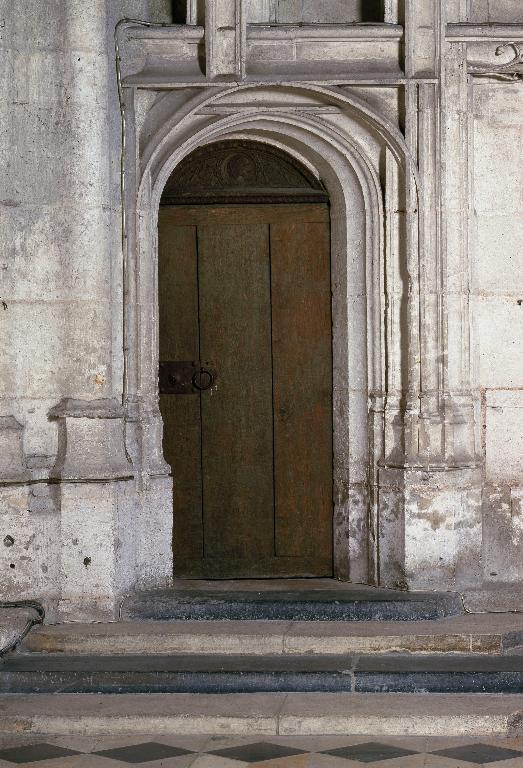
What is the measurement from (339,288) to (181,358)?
1.05m

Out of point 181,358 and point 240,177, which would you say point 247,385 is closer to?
point 181,358

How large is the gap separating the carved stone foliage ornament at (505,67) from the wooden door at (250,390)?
4.05 ft

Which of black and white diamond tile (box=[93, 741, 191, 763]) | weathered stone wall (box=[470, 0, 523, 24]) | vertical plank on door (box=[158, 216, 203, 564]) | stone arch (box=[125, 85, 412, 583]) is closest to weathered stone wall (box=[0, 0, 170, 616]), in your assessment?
stone arch (box=[125, 85, 412, 583])

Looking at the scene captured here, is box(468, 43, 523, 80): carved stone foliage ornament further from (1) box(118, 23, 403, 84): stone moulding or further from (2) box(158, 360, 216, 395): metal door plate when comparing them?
(2) box(158, 360, 216, 395): metal door plate

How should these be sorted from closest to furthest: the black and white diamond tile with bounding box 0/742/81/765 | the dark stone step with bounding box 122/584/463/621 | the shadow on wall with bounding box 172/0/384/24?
the black and white diamond tile with bounding box 0/742/81/765 → the dark stone step with bounding box 122/584/463/621 → the shadow on wall with bounding box 172/0/384/24

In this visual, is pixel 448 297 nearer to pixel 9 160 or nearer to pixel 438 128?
pixel 438 128

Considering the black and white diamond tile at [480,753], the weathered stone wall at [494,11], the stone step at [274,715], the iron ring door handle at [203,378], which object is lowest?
the black and white diamond tile at [480,753]

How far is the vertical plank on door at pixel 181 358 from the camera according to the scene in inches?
325

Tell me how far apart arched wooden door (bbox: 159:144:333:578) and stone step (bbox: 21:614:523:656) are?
45.6 inches

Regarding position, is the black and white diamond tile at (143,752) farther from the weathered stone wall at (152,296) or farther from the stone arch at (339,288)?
the stone arch at (339,288)

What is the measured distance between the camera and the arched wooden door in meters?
8.25

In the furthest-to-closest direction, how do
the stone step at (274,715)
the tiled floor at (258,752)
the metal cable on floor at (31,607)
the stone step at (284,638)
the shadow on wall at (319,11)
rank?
the shadow on wall at (319,11), the metal cable on floor at (31,607), the stone step at (284,638), the stone step at (274,715), the tiled floor at (258,752)

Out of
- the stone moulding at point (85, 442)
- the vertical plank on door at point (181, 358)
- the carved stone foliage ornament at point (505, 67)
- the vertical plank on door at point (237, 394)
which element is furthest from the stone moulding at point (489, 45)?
the stone moulding at point (85, 442)

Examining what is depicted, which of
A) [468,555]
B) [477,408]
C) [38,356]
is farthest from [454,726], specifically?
[38,356]
